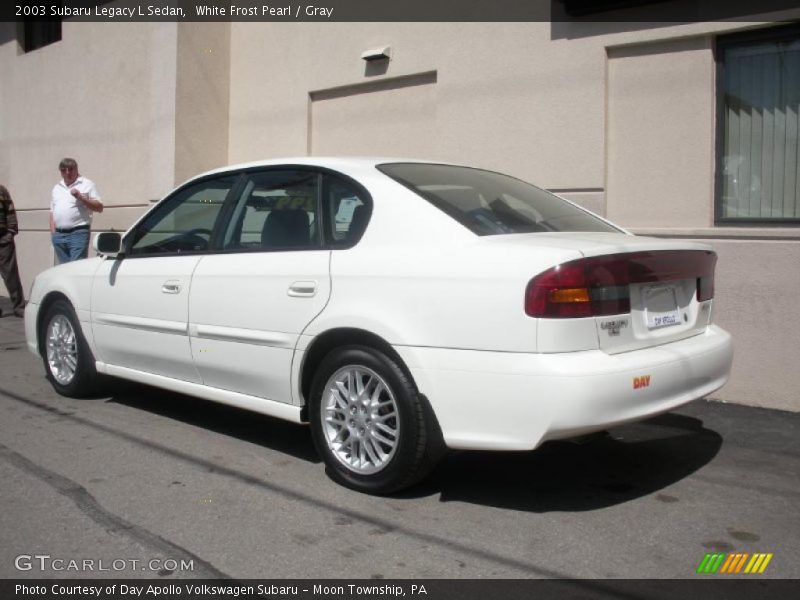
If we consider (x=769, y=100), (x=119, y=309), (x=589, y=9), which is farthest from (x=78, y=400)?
(x=769, y=100)

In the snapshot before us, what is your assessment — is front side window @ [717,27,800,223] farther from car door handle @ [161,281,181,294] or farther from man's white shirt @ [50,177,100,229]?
man's white shirt @ [50,177,100,229]

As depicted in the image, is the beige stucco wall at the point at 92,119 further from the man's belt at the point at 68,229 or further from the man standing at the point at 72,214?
the man's belt at the point at 68,229

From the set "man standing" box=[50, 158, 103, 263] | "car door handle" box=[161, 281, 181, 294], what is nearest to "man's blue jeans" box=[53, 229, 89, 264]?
"man standing" box=[50, 158, 103, 263]

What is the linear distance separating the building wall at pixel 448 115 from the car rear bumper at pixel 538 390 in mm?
2590

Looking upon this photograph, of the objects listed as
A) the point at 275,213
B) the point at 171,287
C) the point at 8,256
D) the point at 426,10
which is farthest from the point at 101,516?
the point at 8,256

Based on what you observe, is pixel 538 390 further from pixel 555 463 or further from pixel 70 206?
pixel 70 206

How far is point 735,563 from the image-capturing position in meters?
3.43

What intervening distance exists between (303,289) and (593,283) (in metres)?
1.49

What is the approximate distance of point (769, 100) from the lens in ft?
20.5

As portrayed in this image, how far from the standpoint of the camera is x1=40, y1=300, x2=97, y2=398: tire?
6012mm

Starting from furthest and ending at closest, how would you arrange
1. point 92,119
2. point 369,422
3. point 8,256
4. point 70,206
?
point 92,119 < point 8,256 < point 70,206 < point 369,422

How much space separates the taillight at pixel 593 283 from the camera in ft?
11.5

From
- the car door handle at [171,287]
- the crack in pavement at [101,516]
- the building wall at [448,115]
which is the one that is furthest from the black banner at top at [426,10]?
the crack in pavement at [101,516]

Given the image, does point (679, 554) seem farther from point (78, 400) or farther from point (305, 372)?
point (78, 400)
